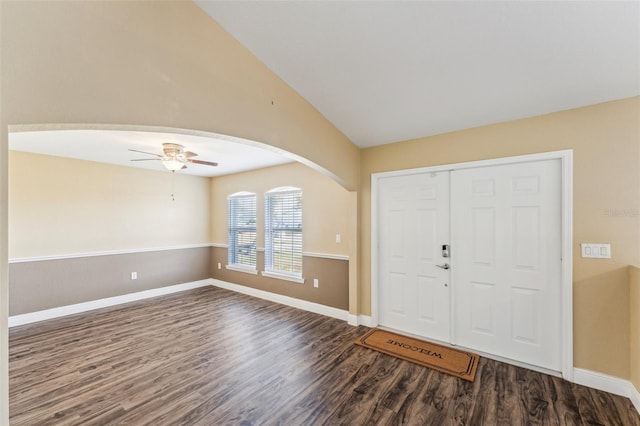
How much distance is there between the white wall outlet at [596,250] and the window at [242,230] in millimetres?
4861

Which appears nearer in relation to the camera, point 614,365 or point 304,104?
point 614,365

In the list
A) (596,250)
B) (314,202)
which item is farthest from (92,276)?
(596,250)

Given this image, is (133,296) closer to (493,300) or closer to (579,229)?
(493,300)

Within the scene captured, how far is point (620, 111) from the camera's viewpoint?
2242 millimetres

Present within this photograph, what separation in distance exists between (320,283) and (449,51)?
136 inches

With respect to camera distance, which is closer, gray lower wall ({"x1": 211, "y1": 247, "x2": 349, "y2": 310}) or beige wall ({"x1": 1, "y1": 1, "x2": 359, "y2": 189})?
beige wall ({"x1": 1, "y1": 1, "x2": 359, "y2": 189})

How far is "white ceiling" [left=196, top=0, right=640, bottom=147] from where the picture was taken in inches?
65.7

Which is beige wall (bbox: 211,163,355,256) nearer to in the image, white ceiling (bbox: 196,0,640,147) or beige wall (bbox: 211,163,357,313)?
beige wall (bbox: 211,163,357,313)

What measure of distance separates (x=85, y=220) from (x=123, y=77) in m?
4.10

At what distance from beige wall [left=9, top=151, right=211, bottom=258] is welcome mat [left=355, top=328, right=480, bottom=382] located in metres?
4.60

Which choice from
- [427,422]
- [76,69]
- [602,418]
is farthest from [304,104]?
[602,418]

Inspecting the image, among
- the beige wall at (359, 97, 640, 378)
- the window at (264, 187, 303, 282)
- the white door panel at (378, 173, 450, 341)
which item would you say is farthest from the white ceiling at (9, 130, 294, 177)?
the beige wall at (359, 97, 640, 378)

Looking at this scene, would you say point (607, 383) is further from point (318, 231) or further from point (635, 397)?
point (318, 231)

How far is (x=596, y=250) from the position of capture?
7.52 ft
